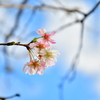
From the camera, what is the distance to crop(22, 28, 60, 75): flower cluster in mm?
1168

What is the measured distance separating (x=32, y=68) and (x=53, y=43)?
0.23 m

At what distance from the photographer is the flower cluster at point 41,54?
3.83ft

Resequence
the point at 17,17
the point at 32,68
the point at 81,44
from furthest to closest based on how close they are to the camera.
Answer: the point at 17,17 → the point at 81,44 → the point at 32,68

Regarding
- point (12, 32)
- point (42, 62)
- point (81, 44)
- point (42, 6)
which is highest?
point (12, 32)

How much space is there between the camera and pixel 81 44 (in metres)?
2.29

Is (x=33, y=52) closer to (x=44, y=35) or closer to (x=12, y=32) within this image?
(x=44, y=35)

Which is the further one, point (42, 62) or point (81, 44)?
point (81, 44)

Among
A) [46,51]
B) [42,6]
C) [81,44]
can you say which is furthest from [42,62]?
[42,6]

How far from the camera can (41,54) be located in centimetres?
121

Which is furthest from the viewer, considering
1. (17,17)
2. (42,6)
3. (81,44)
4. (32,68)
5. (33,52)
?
(17,17)

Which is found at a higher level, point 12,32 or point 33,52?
point 12,32

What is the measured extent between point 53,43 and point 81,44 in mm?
1106

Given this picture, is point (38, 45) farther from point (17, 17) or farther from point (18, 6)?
point (17, 17)

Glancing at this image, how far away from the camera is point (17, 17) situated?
321cm
